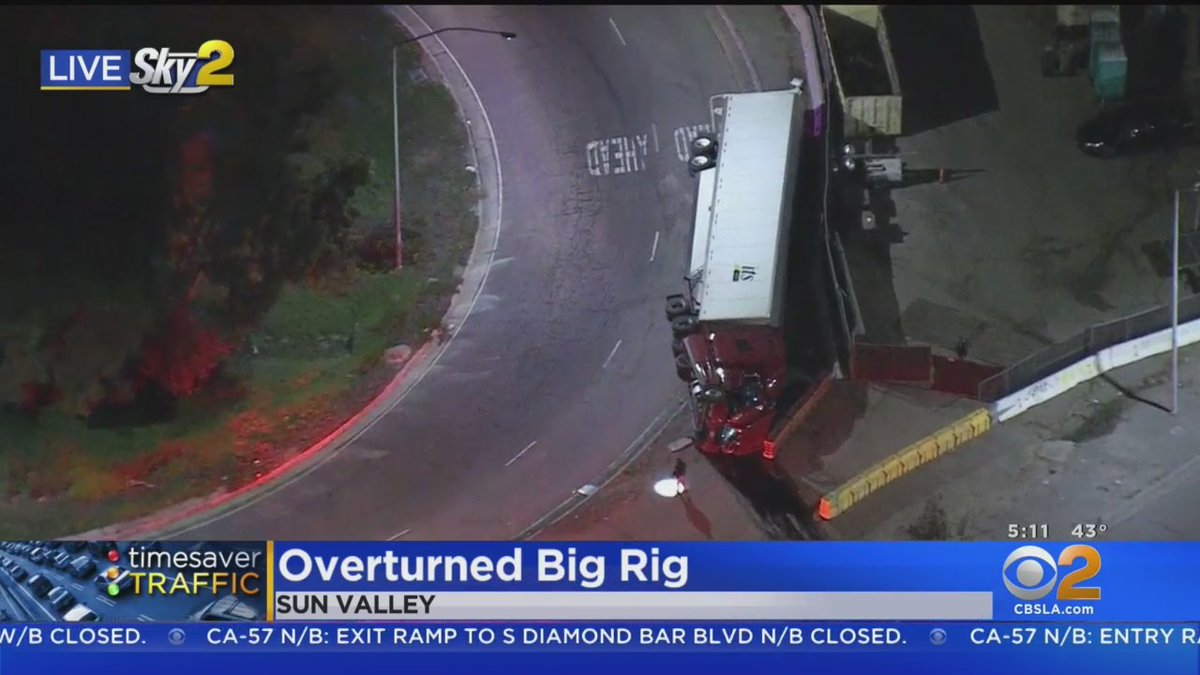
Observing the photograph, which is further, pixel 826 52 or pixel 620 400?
pixel 826 52

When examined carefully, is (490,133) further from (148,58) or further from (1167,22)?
(1167,22)

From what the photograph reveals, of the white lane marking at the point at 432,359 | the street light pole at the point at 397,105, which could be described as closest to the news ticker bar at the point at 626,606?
the white lane marking at the point at 432,359

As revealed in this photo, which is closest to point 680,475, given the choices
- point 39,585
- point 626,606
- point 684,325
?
point 626,606

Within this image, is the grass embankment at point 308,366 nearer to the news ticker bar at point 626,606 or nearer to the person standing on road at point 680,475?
the news ticker bar at point 626,606

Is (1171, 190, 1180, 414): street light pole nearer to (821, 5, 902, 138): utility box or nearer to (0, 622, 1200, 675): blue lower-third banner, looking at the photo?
(0, 622, 1200, 675): blue lower-third banner

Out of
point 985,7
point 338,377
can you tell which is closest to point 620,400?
point 338,377

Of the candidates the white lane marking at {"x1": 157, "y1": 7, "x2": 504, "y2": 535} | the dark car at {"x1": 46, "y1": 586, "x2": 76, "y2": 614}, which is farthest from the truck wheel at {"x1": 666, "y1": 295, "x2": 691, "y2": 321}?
the dark car at {"x1": 46, "y1": 586, "x2": 76, "y2": 614}

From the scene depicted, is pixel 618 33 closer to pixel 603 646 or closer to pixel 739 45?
pixel 739 45
